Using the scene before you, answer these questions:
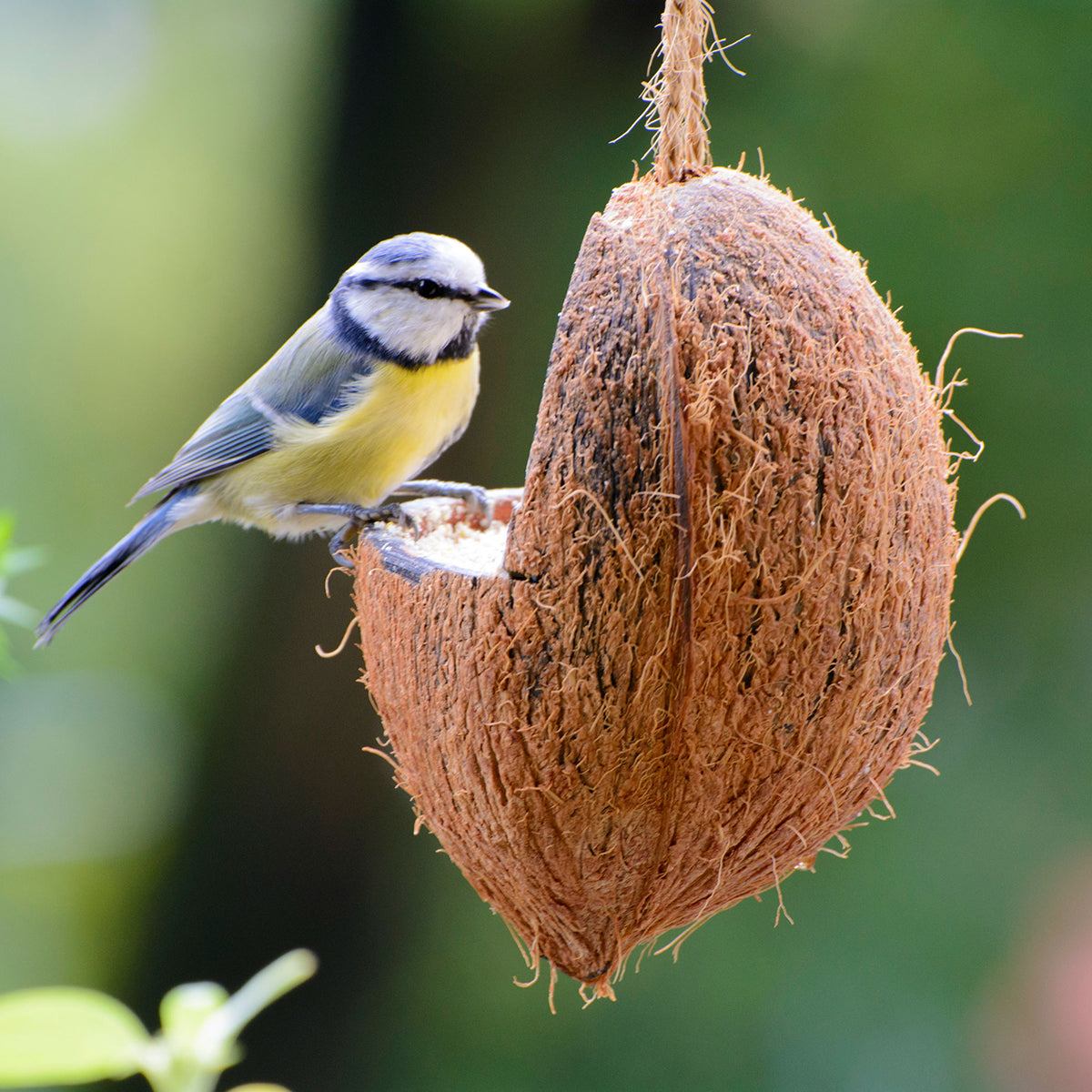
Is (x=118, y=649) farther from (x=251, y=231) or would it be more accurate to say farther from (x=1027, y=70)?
(x=1027, y=70)

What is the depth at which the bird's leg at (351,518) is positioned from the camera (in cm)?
155

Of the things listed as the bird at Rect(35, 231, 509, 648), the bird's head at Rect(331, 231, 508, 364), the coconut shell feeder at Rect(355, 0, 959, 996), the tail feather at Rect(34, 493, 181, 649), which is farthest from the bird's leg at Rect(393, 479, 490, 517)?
the tail feather at Rect(34, 493, 181, 649)

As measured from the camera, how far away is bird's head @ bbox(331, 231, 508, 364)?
166cm

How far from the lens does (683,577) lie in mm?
1088

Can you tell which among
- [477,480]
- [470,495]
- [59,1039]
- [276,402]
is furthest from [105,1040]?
[477,480]

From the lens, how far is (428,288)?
1689 millimetres

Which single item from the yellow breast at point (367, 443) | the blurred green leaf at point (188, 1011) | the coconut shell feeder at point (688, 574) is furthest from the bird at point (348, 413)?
the blurred green leaf at point (188, 1011)

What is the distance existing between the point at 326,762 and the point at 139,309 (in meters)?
1.54

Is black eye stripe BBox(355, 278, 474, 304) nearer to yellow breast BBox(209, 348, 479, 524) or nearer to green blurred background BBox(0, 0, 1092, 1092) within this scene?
yellow breast BBox(209, 348, 479, 524)

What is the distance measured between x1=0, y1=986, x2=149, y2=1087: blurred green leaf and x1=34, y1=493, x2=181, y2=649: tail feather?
1183 mm

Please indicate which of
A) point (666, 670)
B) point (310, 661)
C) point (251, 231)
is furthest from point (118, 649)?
point (666, 670)

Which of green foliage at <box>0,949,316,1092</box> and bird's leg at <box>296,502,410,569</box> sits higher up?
bird's leg at <box>296,502,410,569</box>

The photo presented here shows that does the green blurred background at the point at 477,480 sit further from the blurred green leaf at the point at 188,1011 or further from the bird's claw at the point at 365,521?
the blurred green leaf at the point at 188,1011

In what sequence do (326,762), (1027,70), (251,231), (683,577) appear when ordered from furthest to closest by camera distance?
(251,231) → (326,762) → (1027,70) → (683,577)
